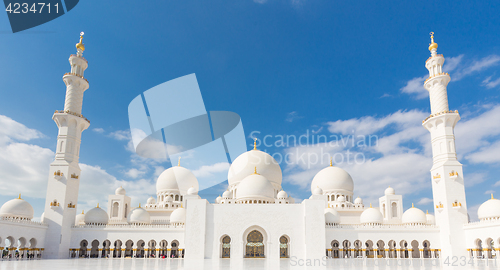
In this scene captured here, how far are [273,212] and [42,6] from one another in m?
19.6

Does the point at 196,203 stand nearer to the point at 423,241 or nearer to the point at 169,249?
the point at 169,249

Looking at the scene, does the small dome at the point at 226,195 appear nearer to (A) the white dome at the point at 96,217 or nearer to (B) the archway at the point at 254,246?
(B) the archway at the point at 254,246

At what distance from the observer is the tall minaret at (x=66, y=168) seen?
2625 cm

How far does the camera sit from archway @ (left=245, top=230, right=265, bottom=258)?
26125 mm

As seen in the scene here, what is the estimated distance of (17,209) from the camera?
2512 cm

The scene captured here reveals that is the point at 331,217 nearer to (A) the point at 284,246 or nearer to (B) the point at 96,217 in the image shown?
(A) the point at 284,246

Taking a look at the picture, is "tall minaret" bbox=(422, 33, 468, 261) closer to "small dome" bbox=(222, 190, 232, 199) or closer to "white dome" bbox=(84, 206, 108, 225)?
"small dome" bbox=(222, 190, 232, 199)

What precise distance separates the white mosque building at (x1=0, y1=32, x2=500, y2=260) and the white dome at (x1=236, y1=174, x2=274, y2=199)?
0.08 m

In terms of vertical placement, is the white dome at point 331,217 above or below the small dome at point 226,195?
below

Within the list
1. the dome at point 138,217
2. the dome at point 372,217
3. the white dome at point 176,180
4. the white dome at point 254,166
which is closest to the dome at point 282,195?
the white dome at point 254,166

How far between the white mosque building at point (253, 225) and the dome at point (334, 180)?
482 centimetres

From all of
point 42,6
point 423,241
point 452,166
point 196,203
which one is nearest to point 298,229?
point 196,203

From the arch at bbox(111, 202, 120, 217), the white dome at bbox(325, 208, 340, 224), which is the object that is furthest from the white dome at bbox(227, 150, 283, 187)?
the arch at bbox(111, 202, 120, 217)

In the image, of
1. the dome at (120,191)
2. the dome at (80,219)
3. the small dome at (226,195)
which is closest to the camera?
the small dome at (226,195)
